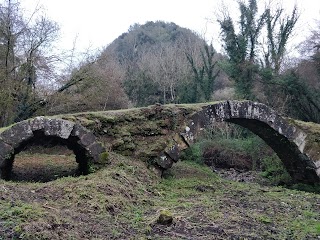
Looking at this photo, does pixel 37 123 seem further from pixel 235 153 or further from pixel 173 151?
pixel 235 153

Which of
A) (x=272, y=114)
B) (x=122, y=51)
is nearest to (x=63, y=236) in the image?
(x=272, y=114)

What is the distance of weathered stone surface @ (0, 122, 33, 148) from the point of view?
7508mm

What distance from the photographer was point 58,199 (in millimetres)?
5621

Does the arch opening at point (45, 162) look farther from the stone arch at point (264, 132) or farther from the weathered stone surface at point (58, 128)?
the stone arch at point (264, 132)

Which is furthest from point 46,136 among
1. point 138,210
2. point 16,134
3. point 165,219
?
point 165,219

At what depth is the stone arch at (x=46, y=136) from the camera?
751cm

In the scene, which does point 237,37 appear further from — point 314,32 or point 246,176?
point 246,176

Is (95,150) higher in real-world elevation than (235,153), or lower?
higher

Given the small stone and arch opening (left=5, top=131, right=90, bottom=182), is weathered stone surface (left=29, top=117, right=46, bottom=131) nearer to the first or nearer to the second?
arch opening (left=5, top=131, right=90, bottom=182)

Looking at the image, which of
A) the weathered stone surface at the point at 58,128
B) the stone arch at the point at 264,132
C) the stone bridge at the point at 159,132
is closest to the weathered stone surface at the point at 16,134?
the stone bridge at the point at 159,132

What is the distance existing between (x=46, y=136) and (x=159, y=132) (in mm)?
2795

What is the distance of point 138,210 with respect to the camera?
5820 millimetres

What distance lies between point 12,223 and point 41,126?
150 inches

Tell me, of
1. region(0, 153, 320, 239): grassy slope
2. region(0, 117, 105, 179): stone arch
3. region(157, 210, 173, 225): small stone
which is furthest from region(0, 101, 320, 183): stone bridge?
region(157, 210, 173, 225): small stone
